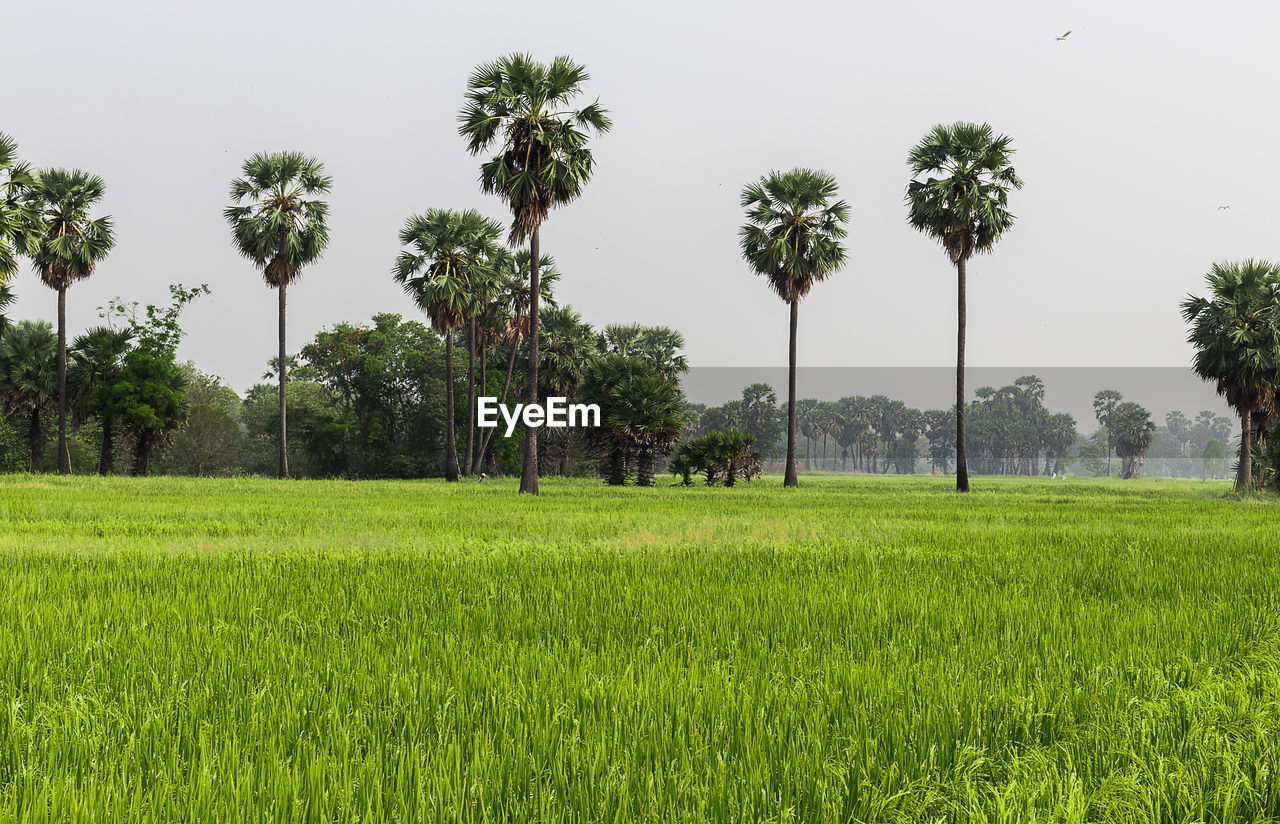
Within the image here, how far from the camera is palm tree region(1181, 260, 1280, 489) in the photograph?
40.5m

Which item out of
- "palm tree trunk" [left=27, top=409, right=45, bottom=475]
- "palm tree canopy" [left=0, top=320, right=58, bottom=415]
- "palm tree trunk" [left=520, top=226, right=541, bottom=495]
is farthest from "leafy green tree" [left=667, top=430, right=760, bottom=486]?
"palm tree trunk" [left=27, top=409, right=45, bottom=475]

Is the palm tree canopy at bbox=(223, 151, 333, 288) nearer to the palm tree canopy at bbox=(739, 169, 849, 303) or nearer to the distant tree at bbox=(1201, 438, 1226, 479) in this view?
the palm tree canopy at bbox=(739, 169, 849, 303)

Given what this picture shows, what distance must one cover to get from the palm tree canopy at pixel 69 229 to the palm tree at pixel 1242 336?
Result: 6598 cm

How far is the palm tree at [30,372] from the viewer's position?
5072cm

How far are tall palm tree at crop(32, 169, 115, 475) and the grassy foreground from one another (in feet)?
145

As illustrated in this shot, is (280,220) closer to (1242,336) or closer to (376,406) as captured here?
(376,406)

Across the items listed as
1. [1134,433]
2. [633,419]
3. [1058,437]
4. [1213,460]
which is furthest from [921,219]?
[1213,460]

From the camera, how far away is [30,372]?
5119 centimetres

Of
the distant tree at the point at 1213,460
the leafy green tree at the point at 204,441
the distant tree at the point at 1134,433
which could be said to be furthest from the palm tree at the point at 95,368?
the distant tree at the point at 1213,460

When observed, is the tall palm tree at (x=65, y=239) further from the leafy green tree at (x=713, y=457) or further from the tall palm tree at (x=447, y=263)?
the leafy green tree at (x=713, y=457)

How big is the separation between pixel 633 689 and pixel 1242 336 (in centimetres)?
4896

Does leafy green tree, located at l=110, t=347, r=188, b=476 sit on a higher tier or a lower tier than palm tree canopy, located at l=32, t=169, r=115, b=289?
lower

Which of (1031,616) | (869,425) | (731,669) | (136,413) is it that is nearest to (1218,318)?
(1031,616)

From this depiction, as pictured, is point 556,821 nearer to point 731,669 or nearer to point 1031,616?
point 731,669
